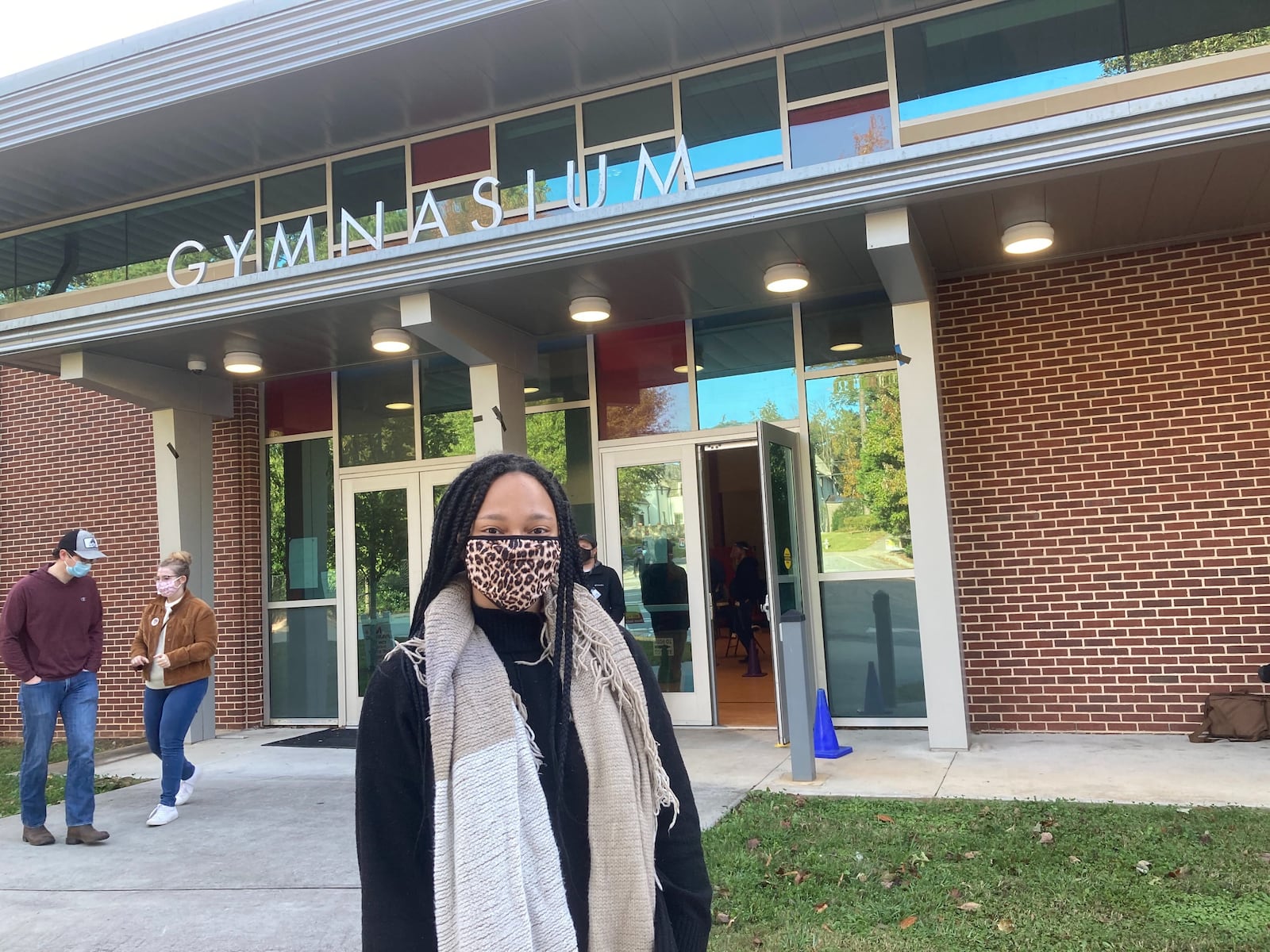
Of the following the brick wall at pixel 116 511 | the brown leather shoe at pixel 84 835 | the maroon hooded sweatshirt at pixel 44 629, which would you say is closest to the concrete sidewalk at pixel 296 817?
the brown leather shoe at pixel 84 835

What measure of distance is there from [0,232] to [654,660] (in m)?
8.79

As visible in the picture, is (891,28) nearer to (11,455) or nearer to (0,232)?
(0,232)

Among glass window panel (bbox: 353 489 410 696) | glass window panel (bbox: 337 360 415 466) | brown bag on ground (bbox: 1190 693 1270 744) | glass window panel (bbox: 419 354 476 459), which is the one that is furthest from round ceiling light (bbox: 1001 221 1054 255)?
glass window panel (bbox: 353 489 410 696)

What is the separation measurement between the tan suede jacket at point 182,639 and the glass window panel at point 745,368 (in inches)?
175

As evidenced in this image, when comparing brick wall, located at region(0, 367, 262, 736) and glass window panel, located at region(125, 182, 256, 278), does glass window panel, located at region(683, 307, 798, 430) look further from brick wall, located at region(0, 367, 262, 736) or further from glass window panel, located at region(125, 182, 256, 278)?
brick wall, located at region(0, 367, 262, 736)

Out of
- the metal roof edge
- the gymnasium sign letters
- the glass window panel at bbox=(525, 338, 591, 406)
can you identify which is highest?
the metal roof edge

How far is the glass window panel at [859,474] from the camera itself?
8164 mm

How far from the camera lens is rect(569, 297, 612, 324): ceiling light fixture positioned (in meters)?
7.96

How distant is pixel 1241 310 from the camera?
23.8ft

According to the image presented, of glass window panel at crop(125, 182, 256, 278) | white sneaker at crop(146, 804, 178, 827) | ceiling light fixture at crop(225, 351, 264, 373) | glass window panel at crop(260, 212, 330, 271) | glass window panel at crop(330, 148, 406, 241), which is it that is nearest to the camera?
white sneaker at crop(146, 804, 178, 827)

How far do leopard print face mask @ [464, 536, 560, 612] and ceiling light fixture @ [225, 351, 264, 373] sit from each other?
26.0 feet

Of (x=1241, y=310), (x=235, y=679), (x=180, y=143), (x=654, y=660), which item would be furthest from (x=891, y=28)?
(x=235, y=679)

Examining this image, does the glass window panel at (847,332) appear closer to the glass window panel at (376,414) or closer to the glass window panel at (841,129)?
the glass window panel at (841,129)

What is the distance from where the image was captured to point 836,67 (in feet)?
25.1
